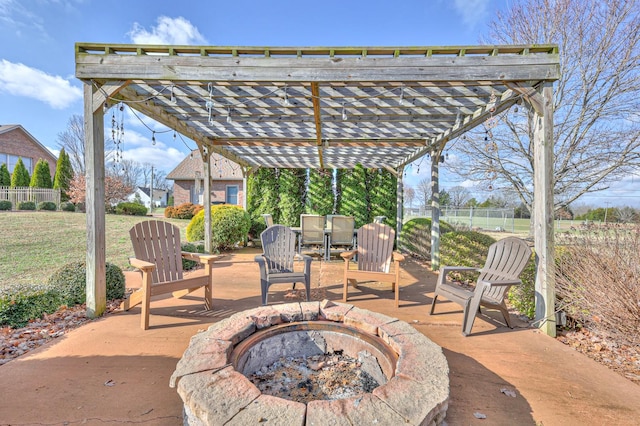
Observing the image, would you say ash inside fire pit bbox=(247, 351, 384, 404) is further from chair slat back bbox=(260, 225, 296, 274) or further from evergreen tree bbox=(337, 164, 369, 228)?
evergreen tree bbox=(337, 164, 369, 228)

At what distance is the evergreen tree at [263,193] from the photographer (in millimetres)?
9352

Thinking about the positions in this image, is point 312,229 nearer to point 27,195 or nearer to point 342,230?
point 342,230

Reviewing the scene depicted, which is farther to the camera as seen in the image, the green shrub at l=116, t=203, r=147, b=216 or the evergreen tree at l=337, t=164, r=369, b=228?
the green shrub at l=116, t=203, r=147, b=216

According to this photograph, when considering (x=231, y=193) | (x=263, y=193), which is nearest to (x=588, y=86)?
(x=263, y=193)

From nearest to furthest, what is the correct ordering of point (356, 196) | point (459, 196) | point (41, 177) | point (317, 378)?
point (317, 378) < point (356, 196) < point (41, 177) < point (459, 196)

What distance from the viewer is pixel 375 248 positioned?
4.21m

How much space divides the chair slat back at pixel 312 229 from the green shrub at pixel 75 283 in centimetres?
394

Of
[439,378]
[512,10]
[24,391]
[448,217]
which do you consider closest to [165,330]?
[24,391]

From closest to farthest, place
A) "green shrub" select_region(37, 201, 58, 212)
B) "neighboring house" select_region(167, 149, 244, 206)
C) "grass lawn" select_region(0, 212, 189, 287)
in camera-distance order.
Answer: "grass lawn" select_region(0, 212, 189, 287)
"green shrub" select_region(37, 201, 58, 212)
"neighboring house" select_region(167, 149, 244, 206)

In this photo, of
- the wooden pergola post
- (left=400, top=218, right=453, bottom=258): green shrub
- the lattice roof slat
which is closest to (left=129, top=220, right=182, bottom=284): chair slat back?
the wooden pergola post

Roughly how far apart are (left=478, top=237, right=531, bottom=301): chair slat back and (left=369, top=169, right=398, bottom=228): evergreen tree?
566cm

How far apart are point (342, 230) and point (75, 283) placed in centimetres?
494

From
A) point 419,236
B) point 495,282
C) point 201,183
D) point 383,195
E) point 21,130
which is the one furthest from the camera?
point 201,183

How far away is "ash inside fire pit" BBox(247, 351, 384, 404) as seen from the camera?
5.90 ft
